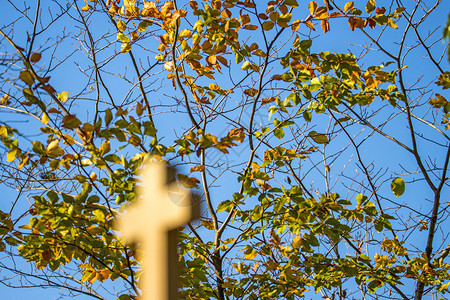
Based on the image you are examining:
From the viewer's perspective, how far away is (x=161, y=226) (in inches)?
42.9

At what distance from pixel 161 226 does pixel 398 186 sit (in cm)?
203

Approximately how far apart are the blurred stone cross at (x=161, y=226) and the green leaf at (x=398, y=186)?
1869 millimetres

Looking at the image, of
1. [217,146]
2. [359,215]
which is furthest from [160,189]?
[359,215]

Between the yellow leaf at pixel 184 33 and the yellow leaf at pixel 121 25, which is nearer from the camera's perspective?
the yellow leaf at pixel 184 33

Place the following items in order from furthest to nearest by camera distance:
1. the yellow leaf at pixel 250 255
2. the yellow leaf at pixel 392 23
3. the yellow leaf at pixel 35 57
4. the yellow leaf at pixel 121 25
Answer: the yellow leaf at pixel 121 25
the yellow leaf at pixel 392 23
the yellow leaf at pixel 250 255
the yellow leaf at pixel 35 57

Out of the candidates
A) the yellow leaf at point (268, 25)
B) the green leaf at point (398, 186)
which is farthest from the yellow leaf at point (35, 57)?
the green leaf at point (398, 186)

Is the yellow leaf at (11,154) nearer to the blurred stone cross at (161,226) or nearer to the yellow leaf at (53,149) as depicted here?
the yellow leaf at (53,149)

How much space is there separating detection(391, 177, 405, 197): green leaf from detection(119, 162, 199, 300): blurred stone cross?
187 centimetres

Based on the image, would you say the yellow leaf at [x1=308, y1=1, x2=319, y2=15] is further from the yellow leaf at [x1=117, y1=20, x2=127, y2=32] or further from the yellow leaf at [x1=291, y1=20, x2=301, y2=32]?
the yellow leaf at [x1=117, y1=20, x2=127, y2=32]

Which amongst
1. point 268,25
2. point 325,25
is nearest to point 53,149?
point 268,25

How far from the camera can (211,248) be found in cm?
301

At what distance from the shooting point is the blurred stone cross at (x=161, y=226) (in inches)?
39.6

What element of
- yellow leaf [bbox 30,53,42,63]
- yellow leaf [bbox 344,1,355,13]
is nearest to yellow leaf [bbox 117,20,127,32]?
yellow leaf [bbox 30,53,42,63]

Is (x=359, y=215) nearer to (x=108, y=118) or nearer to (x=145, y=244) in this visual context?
(x=108, y=118)
